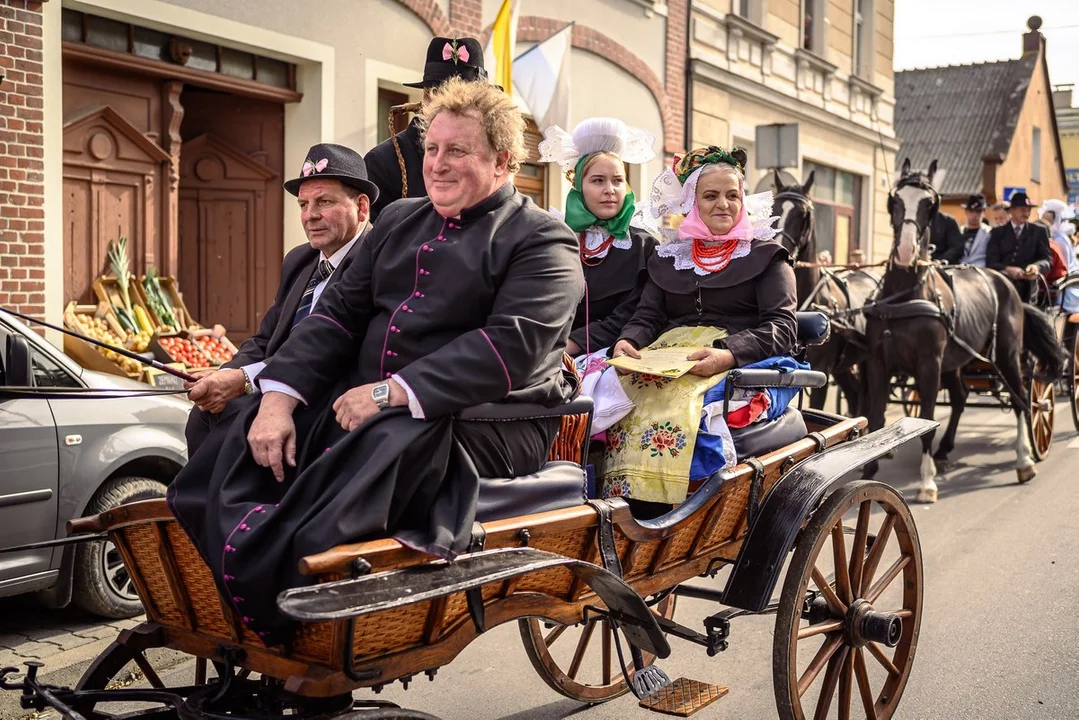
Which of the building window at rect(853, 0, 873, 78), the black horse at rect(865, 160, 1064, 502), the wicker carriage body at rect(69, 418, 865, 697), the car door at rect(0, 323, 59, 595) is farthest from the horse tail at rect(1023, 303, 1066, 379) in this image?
the building window at rect(853, 0, 873, 78)

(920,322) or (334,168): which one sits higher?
(334,168)

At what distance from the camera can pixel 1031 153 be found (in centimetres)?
3691

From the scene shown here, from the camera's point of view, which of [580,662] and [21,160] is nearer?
[580,662]

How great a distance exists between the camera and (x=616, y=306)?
447cm

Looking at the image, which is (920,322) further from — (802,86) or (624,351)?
(802,86)

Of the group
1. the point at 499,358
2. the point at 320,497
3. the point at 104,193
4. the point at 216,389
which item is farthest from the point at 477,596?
the point at 104,193

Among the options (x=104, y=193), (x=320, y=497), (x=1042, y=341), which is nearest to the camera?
(x=320, y=497)

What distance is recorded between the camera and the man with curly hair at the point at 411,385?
2.37 m

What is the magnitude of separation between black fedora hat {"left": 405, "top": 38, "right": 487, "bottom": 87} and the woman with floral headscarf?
35.8 inches

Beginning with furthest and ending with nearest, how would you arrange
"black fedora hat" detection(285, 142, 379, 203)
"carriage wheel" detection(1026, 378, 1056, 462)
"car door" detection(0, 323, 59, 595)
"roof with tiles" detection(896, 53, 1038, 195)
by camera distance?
1. "roof with tiles" detection(896, 53, 1038, 195)
2. "carriage wheel" detection(1026, 378, 1056, 462)
3. "car door" detection(0, 323, 59, 595)
4. "black fedora hat" detection(285, 142, 379, 203)

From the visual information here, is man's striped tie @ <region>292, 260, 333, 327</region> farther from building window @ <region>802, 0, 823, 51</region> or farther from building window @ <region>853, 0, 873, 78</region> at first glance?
building window @ <region>853, 0, 873, 78</region>

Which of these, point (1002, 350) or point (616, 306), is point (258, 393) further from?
point (1002, 350)

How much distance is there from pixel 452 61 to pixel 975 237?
9.67 meters

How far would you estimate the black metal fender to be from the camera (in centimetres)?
332
